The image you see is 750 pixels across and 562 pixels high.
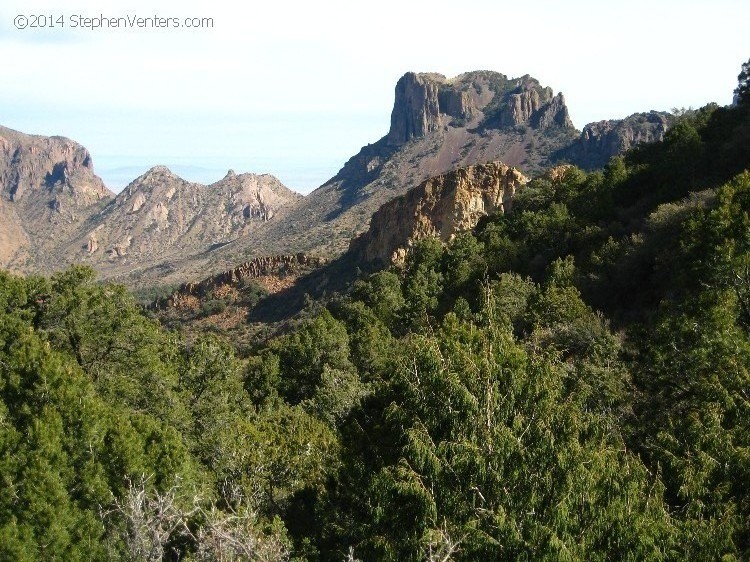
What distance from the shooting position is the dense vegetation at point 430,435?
386 inches

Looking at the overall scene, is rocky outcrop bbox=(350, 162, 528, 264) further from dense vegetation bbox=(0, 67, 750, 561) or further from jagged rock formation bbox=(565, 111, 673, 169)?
jagged rock formation bbox=(565, 111, 673, 169)

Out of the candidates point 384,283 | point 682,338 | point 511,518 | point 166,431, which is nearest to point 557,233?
point 384,283

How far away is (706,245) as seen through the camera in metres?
23.5

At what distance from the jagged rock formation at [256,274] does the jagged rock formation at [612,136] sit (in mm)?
78927

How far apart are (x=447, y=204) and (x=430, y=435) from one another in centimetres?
8536

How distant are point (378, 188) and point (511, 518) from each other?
588 ft

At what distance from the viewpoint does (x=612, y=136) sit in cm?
15988

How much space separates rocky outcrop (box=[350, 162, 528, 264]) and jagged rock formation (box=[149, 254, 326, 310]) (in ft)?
57.7

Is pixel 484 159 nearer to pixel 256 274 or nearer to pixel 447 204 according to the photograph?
pixel 256 274

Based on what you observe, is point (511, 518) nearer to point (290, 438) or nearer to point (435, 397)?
point (435, 397)

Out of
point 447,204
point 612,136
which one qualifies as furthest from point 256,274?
point 612,136

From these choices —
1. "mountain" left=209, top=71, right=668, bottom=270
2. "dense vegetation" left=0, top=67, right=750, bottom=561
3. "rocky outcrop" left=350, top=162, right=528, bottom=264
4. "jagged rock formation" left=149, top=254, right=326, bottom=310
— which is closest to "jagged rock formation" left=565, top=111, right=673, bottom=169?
"mountain" left=209, top=71, right=668, bottom=270

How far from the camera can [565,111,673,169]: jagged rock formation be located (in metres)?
157

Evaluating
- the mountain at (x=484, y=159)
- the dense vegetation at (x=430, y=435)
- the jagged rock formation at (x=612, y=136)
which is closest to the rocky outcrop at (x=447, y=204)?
the mountain at (x=484, y=159)
